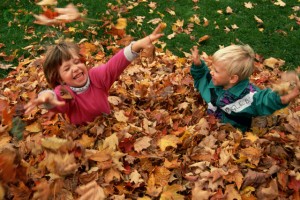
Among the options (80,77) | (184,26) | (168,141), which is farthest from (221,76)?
(184,26)

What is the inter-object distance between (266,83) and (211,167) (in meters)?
1.95

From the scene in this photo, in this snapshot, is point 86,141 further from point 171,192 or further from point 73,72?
point 171,192

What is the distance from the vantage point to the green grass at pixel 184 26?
5.18 m

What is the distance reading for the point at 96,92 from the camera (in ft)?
9.62

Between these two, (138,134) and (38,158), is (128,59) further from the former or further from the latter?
(38,158)

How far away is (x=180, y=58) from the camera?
4801mm

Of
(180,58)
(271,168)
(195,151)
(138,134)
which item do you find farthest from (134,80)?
(271,168)

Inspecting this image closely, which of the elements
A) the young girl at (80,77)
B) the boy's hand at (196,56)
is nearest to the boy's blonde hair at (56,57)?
the young girl at (80,77)

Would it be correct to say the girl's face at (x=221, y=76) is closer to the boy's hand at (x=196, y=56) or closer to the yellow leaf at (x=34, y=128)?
the boy's hand at (x=196, y=56)

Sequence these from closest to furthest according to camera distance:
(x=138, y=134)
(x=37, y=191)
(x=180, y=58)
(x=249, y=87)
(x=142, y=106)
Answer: (x=37, y=191) → (x=138, y=134) → (x=249, y=87) → (x=142, y=106) → (x=180, y=58)

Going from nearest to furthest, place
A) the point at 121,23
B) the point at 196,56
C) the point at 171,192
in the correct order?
the point at 171,192
the point at 196,56
the point at 121,23

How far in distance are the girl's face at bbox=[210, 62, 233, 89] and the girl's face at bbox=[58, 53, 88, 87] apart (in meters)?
1.25

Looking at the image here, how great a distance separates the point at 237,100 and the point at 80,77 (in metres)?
1.49

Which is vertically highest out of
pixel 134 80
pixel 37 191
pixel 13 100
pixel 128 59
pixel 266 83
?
pixel 128 59
